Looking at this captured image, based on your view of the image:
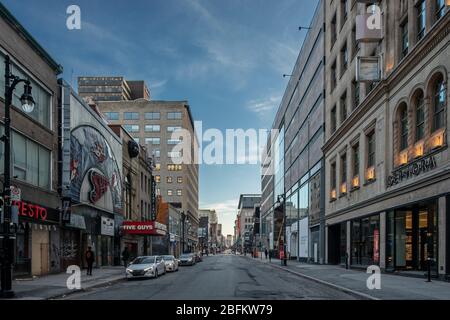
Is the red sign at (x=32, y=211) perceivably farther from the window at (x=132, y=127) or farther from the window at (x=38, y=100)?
the window at (x=132, y=127)

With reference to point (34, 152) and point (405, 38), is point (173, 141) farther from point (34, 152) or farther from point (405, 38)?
point (405, 38)

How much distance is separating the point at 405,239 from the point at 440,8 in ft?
41.8

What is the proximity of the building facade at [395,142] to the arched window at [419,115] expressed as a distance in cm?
5

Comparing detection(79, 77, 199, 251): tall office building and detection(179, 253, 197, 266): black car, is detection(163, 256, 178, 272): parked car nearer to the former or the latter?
detection(179, 253, 197, 266): black car

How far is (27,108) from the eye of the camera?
50.7ft

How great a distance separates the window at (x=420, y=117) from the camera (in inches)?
979

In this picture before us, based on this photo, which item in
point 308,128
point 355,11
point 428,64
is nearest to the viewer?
point 428,64

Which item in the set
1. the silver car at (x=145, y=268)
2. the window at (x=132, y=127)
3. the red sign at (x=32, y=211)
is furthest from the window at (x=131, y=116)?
the red sign at (x=32, y=211)

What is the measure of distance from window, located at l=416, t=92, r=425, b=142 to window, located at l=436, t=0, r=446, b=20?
4.12 m

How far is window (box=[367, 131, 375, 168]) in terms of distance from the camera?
3350cm
